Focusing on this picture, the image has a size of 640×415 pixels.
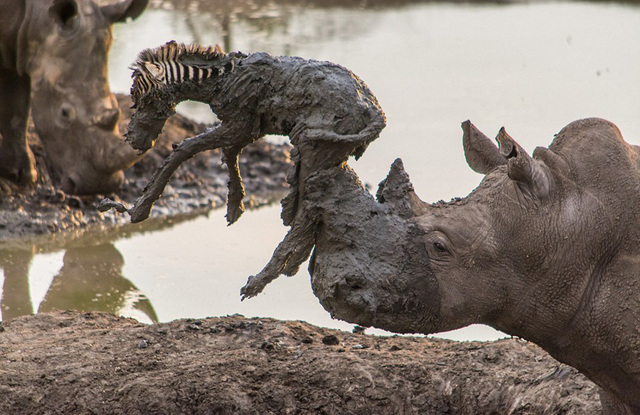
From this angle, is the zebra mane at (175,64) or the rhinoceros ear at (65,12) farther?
the rhinoceros ear at (65,12)

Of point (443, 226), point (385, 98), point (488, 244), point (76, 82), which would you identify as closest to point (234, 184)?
point (443, 226)

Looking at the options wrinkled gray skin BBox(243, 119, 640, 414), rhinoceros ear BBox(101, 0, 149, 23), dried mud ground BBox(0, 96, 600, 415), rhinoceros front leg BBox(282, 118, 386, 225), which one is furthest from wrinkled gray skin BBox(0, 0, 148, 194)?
wrinkled gray skin BBox(243, 119, 640, 414)

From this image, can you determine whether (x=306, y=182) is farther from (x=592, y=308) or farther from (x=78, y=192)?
(x=78, y=192)

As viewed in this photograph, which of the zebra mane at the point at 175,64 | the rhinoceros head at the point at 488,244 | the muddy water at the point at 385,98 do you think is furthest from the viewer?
the muddy water at the point at 385,98

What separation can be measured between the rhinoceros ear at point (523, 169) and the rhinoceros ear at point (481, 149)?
163 mm

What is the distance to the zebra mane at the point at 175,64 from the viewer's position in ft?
9.80

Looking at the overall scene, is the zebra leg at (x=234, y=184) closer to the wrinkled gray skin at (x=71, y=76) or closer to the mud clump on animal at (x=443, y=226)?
the mud clump on animal at (x=443, y=226)

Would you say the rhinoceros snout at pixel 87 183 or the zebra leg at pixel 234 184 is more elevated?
the zebra leg at pixel 234 184

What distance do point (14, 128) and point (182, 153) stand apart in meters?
4.57

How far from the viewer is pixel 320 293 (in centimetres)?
281

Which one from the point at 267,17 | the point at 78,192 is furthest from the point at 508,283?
the point at 267,17

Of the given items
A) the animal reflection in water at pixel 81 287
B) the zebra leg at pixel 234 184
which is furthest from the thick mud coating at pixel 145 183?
the zebra leg at pixel 234 184

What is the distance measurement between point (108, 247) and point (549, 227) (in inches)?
167

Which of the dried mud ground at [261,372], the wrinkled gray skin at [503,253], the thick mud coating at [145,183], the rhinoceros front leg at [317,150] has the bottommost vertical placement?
the dried mud ground at [261,372]
